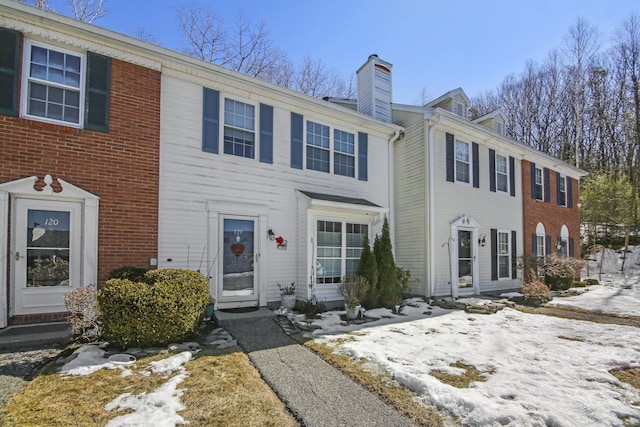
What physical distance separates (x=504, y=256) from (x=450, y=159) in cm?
445

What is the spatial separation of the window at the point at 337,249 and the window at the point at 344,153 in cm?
166

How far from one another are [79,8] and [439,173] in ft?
55.5

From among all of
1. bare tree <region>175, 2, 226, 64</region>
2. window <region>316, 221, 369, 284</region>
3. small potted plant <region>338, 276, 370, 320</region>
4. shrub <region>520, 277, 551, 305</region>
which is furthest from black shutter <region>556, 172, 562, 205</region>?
bare tree <region>175, 2, 226, 64</region>

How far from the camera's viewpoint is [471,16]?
29.9 feet

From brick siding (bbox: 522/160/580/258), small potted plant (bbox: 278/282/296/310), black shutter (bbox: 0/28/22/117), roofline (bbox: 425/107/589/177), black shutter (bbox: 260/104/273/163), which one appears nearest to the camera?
black shutter (bbox: 0/28/22/117)

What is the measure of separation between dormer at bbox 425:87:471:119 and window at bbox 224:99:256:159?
7785 mm

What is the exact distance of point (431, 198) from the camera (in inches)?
395

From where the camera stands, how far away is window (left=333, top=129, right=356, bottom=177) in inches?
376

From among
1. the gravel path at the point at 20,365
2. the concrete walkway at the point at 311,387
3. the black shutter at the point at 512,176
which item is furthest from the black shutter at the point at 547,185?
the gravel path at the point at 20,365

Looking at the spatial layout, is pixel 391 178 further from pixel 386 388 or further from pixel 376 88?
pixel 386 388

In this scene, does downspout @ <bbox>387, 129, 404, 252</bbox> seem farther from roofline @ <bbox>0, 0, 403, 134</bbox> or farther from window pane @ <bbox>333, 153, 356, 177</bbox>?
roofline @ <bbox>0, 0, 403, 134</bbox>

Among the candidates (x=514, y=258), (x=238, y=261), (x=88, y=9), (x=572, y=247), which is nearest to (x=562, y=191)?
(x=572, y=247)

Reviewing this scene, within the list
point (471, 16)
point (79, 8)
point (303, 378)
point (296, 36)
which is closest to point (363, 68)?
point (296, 36)

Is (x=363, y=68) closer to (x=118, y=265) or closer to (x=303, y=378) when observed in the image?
(x=118, y=265)
